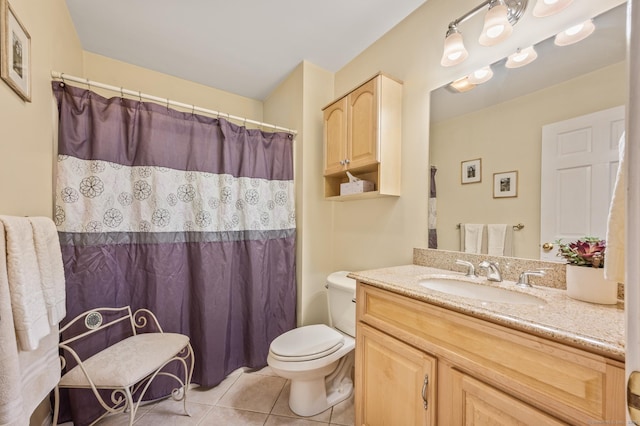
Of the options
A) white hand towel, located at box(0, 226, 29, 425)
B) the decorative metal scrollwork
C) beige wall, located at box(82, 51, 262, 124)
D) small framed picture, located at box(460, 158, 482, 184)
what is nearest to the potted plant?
small framed picture, located at box(460, 158, 482, 184)

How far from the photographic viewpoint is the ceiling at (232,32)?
1.53m

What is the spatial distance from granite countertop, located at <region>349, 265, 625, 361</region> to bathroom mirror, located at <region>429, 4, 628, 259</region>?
333 millimetres

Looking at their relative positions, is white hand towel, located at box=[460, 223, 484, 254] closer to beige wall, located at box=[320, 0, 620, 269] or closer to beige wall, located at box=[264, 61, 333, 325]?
beige wall, located at box=[320, 0, 620, 269]

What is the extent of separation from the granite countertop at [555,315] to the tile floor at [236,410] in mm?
996

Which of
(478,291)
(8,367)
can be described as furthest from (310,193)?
(8,367)

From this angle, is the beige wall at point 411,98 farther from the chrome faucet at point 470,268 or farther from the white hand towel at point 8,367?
the white hand towel at point 8,367

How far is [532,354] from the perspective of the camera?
26.7 inches

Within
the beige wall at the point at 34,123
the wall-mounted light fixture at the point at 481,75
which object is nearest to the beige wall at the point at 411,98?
the wall-mounted light fixture at the point at 481,75

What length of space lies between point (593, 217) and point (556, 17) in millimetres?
835

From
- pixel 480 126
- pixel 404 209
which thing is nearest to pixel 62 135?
pixel 404 209

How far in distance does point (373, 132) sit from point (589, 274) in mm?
1146

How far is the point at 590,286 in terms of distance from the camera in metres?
0.83

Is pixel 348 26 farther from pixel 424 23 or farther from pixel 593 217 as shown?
pixel 593 217

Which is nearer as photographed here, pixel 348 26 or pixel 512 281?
pixel 512 281
